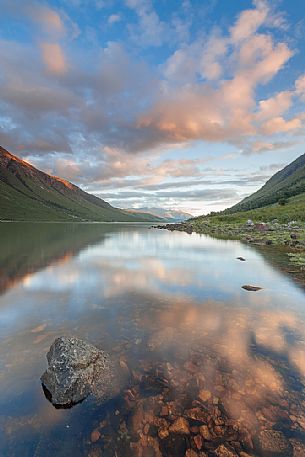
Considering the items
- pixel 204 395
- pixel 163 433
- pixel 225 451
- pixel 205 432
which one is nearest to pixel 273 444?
pixel 225 451

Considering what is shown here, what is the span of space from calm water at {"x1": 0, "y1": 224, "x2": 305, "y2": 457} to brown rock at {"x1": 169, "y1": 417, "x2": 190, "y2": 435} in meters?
0.06

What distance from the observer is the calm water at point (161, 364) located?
6.87 metres

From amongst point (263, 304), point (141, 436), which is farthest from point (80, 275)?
point (141, 436)

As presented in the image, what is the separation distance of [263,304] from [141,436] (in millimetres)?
12413

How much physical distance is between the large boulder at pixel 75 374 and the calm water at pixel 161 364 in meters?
0.37

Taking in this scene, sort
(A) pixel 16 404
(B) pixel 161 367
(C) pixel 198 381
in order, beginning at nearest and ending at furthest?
(A) pixel 16 404, (C) pixel 198 381, (B) pixel 161 367

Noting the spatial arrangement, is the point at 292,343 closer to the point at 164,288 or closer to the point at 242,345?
the point at 242,345

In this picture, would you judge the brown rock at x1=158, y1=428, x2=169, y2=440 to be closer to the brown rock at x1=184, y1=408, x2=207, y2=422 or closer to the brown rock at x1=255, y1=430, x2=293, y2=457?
the brown rock at x1=184, y1=408, x2=207, y2=422

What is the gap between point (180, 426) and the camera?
7203 mm

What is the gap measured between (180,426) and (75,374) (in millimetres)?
3552

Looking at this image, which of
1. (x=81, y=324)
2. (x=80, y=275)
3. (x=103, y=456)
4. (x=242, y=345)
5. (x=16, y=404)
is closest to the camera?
(x=103, y=456)

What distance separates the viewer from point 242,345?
11.6 metres

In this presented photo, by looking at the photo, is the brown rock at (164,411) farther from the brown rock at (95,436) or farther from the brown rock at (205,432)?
the brown rock at (95,436)

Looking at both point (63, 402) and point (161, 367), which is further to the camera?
point (161, 367)
